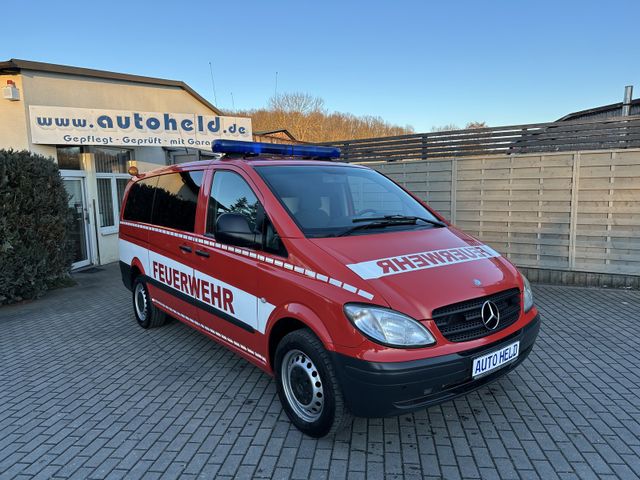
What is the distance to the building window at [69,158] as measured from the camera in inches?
361

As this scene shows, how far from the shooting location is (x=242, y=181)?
3521 millimetres

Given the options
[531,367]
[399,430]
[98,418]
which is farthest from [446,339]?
[98,418]

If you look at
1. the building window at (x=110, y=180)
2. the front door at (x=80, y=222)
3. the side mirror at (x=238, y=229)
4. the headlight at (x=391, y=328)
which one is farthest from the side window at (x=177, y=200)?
the building window at (x=110, y=180)

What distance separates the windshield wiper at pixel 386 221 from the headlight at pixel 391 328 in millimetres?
788

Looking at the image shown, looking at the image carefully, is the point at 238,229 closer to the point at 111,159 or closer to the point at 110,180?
the point at 110,180

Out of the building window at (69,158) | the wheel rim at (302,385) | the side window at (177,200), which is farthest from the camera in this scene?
the building window at (69,158)

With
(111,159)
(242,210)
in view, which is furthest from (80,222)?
(242,210)

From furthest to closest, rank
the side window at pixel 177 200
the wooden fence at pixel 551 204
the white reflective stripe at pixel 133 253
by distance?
1. the wooden fence at pixel 551 204
2. the white reflective stripe at pixel 133 253
3. the side window at pixel 177 200

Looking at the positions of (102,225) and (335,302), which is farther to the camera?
(102,225)

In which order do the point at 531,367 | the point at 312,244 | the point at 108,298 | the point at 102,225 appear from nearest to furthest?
the point at 312,244
the point at 531,367
the point at 108,298
the point at 102,225

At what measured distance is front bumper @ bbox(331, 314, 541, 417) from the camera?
244 cm

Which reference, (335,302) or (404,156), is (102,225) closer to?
(404,156)

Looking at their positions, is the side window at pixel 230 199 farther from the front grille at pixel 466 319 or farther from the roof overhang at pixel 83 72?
the roof overhang at pixel 83 72

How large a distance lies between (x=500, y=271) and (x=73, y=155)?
962cm
